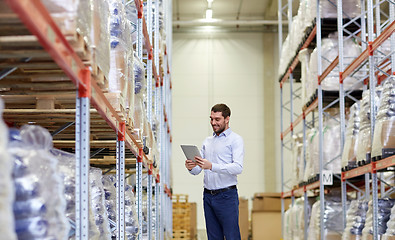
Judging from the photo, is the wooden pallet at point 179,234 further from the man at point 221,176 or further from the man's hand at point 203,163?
the man's hand at point 203,163

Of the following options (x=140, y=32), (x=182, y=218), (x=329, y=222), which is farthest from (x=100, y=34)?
(x=182, y=218)

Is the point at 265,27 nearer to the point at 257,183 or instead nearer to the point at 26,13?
the point at 257,183

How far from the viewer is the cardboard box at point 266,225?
17281mm

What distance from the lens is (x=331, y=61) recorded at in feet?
37.8

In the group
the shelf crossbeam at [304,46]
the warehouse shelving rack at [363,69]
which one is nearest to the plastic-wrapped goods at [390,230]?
the warehouse shelving rack at [363,69]

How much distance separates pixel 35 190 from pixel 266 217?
15.1m

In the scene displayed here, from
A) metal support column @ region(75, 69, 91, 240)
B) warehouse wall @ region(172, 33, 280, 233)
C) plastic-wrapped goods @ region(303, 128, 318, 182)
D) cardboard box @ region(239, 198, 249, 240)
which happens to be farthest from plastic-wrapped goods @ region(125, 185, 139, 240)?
warehouse wall @ region(172, 33, 280, 233)

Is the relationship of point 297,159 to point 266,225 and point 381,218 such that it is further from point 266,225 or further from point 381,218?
point 381,218

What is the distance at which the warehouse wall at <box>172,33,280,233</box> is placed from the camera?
74.2ft

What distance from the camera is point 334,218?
10.7 m

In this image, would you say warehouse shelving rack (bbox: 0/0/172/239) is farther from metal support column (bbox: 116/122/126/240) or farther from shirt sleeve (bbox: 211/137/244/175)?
shirt sleeve (bbox: 211/137/244/175)

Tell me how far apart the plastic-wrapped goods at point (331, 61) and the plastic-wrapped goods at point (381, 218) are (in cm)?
319

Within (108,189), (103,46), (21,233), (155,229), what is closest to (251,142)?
(155,229)

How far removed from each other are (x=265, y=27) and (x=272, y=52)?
1.04 meters
